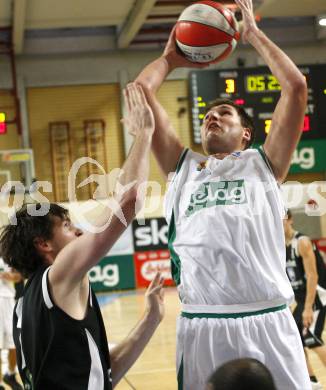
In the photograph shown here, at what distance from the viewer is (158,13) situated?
46.4 feet

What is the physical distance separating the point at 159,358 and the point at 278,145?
5067 millimetres

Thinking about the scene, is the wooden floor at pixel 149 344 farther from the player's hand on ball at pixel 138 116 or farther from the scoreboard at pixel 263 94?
the player's hand on ball at pixel 138 116

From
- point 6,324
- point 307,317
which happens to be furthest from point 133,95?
point 6,324

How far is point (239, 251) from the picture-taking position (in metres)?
2.89

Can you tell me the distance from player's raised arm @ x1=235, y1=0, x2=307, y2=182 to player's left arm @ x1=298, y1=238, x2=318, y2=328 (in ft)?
10.7

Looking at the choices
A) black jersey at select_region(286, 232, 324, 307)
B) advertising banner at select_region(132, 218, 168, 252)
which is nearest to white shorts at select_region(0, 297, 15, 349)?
black jersey at select_region(286, 232, 324, 307)

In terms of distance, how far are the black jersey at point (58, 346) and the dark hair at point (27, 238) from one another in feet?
0.44

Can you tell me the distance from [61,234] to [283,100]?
3.72 ft

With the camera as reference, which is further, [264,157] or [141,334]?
[264,157]

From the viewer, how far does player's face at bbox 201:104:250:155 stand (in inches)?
127

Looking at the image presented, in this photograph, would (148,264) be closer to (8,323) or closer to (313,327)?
(8,323)

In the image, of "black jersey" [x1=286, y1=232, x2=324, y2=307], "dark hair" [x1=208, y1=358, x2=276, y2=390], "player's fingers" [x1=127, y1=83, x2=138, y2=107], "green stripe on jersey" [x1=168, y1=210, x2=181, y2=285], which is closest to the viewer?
"dark hair" [x1=208, y1=358, x2=276, y2=390]

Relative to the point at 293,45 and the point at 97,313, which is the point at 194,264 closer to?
the point at 97,313

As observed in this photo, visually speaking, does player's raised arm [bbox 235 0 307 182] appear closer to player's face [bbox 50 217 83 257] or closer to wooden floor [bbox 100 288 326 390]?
player's face [bbox 50 217 83 257]
